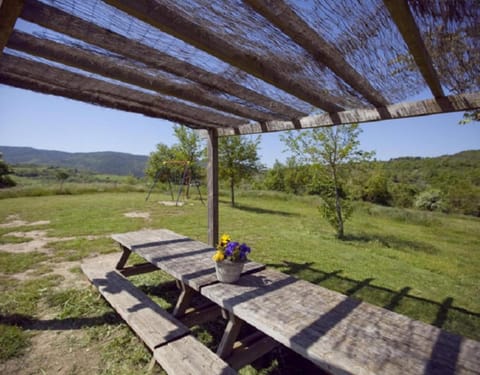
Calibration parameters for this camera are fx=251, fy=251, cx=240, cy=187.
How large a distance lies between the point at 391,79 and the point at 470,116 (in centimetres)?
294

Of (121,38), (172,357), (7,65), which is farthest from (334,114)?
(7,65)

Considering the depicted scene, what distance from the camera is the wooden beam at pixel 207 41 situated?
42.8 inches

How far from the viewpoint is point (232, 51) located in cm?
143

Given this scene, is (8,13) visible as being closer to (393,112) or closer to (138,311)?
(138,311)

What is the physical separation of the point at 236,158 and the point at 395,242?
7.13m

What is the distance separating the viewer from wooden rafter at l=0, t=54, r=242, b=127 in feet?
6.14

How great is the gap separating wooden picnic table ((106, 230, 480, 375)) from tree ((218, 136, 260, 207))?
9.09 m

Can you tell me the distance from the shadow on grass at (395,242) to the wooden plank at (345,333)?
191 inches

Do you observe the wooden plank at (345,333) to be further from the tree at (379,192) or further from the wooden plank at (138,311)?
the tree at (379,192)

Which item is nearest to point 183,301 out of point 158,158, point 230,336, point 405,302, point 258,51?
point 230,336

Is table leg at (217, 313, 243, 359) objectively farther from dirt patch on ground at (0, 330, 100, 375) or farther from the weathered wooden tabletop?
dirt patch on ground at (0, 330, 100, 375)

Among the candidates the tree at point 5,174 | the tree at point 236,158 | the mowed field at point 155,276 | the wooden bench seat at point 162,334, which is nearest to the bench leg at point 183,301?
the wooden bench seat at point 162,334

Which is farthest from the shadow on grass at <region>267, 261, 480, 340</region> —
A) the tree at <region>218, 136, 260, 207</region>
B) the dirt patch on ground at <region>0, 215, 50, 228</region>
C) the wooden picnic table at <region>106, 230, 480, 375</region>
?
the tree at <region>218, 136, 260, 207</region>

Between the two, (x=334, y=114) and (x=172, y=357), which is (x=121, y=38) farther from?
(x=172, y=357)
